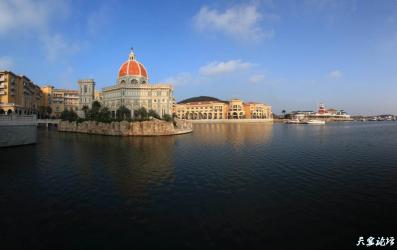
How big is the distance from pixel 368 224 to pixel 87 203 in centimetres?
1529

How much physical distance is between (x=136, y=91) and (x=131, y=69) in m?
7.48

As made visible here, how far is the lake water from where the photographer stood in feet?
33.7

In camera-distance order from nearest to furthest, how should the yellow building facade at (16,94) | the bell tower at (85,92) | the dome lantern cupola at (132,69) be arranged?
the yellow building facade at (16,94)
the dome lantern cupola at (132,69)
the bell tower at (85,92)

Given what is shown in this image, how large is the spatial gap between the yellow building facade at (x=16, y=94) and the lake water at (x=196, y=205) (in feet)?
219

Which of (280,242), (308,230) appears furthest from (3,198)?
(308,230)

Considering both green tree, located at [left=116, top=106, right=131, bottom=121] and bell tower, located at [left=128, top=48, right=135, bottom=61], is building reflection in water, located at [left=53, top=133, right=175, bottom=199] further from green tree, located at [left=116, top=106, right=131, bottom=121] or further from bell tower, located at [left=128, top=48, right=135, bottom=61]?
bell tower, located at [left=128, top=48, right=135, bottom=61]

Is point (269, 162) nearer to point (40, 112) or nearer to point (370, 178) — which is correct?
point (370, 178)

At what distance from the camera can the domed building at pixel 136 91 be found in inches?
3036

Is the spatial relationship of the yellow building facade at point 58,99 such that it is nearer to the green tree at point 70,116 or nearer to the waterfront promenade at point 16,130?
the green tree at point 70,116

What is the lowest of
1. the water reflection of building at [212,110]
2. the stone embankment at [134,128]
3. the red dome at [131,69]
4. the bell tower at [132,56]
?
the stone embankment at [134,128]

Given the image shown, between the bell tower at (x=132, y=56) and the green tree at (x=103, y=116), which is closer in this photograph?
the green tree at (x=103, y=116)

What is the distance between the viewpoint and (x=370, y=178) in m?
19.1

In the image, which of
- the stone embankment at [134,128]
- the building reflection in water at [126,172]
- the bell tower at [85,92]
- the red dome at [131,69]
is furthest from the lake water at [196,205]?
the bell tower at [85,92]

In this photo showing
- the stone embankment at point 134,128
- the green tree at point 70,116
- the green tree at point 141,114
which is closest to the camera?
the stone embankment at point 134,128
